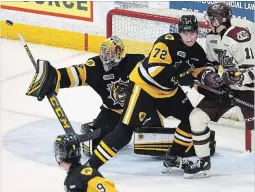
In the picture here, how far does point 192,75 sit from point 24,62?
252cm

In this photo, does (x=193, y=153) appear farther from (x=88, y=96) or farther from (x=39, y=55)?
(x=39, y=55)

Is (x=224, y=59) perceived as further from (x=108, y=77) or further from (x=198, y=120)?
(x=108, y=77)

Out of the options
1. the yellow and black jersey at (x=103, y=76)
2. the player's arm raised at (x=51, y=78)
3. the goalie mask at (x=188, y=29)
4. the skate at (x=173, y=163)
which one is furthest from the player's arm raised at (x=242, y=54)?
the player's arm raised at (x=51, y=78)

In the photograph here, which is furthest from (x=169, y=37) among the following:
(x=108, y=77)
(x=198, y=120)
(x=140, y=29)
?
(x=140, y=29)

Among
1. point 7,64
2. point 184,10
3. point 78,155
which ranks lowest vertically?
point 7,64

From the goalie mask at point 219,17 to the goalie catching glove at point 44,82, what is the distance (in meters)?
0.86

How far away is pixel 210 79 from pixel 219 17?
31 centimetres

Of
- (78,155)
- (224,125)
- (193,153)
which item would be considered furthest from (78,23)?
(78,155)

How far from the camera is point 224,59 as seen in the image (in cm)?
544

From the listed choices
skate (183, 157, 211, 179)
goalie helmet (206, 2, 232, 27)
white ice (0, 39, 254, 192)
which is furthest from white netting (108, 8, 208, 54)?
skate (183, 157, 211, 179)

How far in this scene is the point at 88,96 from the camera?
7.02 metres

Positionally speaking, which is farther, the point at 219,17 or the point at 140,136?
the point at 140,136

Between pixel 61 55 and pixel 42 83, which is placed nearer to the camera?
pixel 42 83

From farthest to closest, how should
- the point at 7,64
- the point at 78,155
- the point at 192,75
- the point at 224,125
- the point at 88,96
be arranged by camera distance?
1. the point at 7,64
2. the point at 88,96
3. the point at 224,125
4. the point at 192,75
5. the point at 78,155
